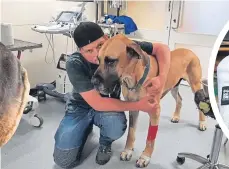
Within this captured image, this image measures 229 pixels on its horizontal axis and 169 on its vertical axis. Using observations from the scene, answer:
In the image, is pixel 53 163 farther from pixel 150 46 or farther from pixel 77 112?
pixel 150 46

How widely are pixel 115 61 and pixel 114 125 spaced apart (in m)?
0.50

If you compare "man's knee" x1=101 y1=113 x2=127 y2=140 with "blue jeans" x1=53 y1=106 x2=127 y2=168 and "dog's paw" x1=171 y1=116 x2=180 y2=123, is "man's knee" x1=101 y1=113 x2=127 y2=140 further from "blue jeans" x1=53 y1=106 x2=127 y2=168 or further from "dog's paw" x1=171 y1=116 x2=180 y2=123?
"dog's paw" x1=171 y1=116 x2=180 y2=123

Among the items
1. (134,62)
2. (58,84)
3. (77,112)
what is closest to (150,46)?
(134,62)

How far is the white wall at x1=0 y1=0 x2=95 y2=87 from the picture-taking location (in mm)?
2773

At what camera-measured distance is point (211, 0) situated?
320 cm

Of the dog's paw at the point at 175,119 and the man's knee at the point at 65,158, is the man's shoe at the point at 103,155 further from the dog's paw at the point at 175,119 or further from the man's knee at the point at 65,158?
the dog's paw at the point at 175,119

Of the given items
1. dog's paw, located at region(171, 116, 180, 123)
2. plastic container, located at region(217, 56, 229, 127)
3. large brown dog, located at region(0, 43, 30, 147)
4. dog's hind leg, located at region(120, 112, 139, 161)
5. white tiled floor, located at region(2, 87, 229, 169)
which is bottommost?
white tiled floor, located at region(2, 87, 229, 169)

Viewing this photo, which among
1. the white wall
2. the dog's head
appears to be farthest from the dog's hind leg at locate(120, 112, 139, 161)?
the white wall

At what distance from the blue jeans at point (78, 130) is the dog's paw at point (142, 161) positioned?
224 millimetres

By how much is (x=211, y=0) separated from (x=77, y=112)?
2273mm

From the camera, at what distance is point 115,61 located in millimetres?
1474

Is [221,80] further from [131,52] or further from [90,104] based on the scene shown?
[90,104]

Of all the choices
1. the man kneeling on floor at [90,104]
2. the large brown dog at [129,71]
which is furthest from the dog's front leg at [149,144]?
the man kneeling on floor at [90,104]

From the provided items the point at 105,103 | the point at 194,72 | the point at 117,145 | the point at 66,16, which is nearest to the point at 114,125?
the point at 105,103
